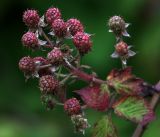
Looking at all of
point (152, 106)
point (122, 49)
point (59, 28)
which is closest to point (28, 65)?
point (59, 28)

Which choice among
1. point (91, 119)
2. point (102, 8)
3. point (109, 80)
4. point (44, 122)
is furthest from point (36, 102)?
point (109, 80)

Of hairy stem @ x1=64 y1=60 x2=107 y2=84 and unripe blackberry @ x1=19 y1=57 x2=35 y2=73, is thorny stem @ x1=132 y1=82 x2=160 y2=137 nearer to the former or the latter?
hairy stem @ x1=64 y1=60 x2=107 y2=84

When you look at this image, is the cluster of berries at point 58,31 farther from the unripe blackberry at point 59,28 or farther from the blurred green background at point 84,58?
the blurred green background at point 84,58

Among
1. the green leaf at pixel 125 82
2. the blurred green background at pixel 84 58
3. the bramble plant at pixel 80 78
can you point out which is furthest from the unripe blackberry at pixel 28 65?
the blurred green background at pixel 84 58

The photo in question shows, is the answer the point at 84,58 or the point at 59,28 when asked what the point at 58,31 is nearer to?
the point at 59,28

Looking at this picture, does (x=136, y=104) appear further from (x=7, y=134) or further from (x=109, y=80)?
(x=7, y=134)

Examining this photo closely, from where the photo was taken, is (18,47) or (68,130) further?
(18,47)
